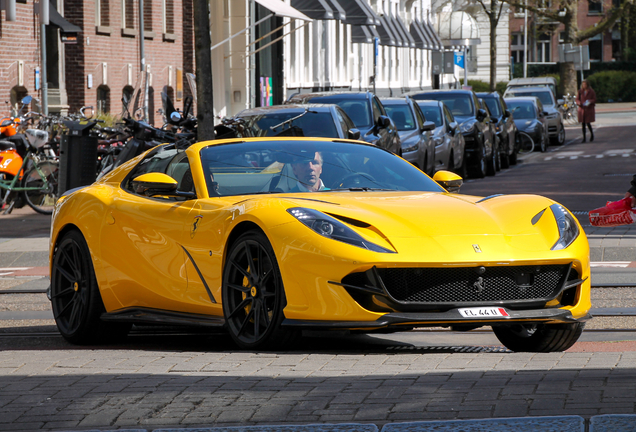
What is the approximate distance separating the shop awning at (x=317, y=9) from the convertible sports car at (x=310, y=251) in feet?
103

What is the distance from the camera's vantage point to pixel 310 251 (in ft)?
19.0

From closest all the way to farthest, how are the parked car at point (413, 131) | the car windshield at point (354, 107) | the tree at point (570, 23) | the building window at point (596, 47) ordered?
the car windshield at point (354, 107) < the parked car at point (413, 131) < the tree at point (570, 23) < the building window at point (596, 47)

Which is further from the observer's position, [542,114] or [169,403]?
[542,114]

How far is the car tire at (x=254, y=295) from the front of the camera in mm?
5977

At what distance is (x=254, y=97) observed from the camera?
3759 cm

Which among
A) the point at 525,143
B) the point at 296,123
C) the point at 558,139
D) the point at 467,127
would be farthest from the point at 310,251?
the point at 558,139

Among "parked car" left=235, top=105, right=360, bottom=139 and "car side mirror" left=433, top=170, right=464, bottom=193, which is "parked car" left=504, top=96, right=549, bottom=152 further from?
"car side mirror" left=433, top=170, right=464, bottom=193

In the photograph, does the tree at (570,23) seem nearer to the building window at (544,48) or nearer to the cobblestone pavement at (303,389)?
the building window at (544,48)

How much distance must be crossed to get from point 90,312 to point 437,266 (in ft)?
8.68

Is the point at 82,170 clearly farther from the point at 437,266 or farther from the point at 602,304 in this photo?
the point at 437,266

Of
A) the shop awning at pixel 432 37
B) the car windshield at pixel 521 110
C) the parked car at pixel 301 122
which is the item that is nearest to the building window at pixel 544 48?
the shop awning at pixel 432 37

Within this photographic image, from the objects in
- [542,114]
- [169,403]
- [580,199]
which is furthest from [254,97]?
[169,403]

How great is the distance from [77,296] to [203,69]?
7.53m

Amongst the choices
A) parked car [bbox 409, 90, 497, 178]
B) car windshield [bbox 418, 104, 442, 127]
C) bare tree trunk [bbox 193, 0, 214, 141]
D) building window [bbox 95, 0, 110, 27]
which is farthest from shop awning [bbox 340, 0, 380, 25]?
bare tree trunk [bbox 193, 0, 214, 141]
